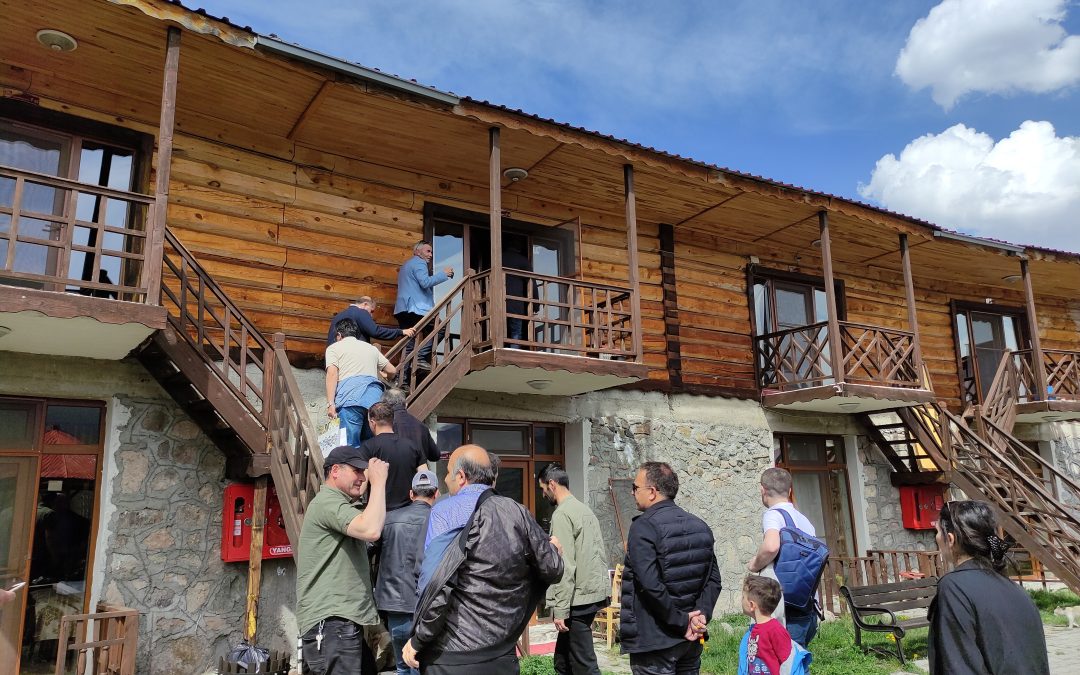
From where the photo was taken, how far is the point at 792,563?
4441 millimetres

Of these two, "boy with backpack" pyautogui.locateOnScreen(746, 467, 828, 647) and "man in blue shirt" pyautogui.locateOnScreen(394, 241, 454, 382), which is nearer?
"boy with backpack" pyautogui.locateOnScreen(746, 467, 828, 647)

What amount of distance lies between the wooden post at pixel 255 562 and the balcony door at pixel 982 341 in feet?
41.4

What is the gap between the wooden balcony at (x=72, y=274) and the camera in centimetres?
577

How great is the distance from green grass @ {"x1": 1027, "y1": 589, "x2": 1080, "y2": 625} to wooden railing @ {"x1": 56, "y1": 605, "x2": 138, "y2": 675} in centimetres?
1027

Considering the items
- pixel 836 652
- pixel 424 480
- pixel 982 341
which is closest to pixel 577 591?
pixel 424 480

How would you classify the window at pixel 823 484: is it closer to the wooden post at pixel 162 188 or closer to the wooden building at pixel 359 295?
the wooden building at pixel 359 295

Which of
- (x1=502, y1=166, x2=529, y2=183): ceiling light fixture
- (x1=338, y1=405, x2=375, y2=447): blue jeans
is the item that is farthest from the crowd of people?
(x1=502, y1=166, x2=529, y2=183): ceiling light fixture

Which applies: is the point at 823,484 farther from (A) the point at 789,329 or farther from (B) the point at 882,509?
(A) the point at 789,329

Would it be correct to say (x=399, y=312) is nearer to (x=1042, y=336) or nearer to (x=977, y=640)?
(x=977, y=640)

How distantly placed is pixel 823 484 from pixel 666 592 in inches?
373

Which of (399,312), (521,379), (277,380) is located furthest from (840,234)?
(277,380)

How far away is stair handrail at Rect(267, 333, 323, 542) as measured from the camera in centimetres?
604

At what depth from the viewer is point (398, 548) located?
4.44 m

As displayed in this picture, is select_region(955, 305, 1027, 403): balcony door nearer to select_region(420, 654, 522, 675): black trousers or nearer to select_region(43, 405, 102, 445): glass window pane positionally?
select_region(420, 654, 522, 675): black trousers
